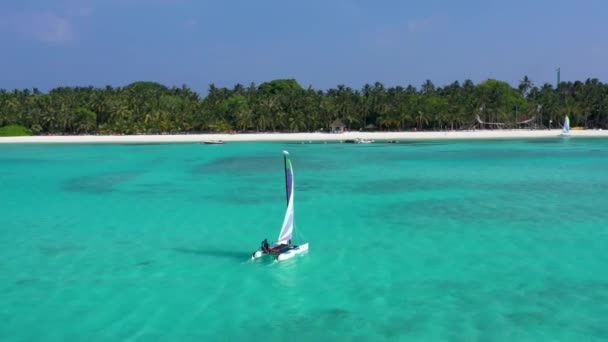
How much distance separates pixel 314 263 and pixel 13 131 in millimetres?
101901

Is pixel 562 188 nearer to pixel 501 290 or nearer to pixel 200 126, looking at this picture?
pixel 501 290

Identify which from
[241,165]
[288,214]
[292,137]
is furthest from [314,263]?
[292,137]

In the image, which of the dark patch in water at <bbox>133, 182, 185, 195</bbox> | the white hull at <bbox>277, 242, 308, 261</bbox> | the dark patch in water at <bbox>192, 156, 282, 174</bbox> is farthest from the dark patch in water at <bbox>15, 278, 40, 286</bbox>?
the dark patch in water at <bbox>192, 156, 282, 174</bbox>

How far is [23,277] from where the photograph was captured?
18875 mm

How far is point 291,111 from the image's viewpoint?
115062mm

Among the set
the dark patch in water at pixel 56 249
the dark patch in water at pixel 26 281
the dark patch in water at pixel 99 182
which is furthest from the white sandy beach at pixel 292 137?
the dark patch in water at pixel 26 281

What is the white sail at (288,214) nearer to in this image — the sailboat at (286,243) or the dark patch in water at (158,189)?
the sailboat at (286,243)

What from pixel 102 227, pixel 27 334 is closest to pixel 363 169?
pixel 102 227

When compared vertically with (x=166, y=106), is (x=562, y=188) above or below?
below

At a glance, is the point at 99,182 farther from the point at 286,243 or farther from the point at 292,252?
the point at 292,252

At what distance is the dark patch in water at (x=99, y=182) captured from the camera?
133ft

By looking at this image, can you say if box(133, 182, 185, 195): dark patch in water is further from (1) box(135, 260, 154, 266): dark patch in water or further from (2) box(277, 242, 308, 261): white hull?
(2) box(277, 242, 308, 261): white hull

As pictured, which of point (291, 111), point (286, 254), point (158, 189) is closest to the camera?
point (286, 254)

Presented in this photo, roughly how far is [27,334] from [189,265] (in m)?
6.36
